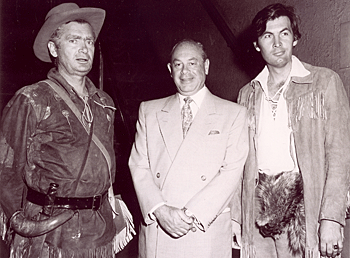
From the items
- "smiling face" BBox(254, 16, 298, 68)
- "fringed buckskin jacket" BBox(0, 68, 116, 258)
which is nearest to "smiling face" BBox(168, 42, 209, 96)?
"smiling face" BBox(254, 16, 298, 68)

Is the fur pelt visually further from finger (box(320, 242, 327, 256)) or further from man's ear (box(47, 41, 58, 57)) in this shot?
man's ear (box(47, 41, 58, 57))

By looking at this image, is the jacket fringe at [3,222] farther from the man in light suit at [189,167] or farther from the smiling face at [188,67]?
the smiling face at [188,67]

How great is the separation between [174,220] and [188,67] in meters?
1.00

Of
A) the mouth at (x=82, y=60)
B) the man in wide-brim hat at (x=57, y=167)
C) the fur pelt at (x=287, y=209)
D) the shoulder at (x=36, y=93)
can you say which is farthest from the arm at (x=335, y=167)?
the shoulder at (x=36, y=93)

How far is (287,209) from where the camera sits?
2666 millimetres

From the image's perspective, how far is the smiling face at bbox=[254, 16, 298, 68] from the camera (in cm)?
275

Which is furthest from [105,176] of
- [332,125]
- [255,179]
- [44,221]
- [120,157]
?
[120,157]

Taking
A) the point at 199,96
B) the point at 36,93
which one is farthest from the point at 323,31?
the point at 36,93

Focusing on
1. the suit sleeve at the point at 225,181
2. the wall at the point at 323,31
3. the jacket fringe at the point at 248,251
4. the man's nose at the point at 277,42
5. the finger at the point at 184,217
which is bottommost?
the jacket fringe at the point at 248,251

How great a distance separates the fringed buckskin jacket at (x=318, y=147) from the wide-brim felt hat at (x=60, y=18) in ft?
4.61

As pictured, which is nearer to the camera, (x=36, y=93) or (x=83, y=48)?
Result: (x=36, y=93)

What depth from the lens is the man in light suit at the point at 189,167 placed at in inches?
98.5

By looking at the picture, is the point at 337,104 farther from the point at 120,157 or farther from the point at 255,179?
the point at 120,157

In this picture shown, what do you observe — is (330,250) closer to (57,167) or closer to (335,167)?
(335,167)
